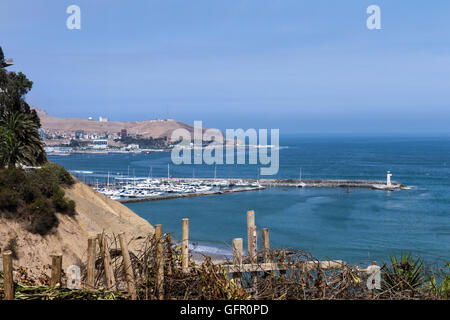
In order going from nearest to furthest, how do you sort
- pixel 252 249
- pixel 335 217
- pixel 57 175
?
pixel 252 249 < pixel 57 175 < pixel 335 217

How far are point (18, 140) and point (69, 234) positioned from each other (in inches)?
250

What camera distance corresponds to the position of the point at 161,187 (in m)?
66.9

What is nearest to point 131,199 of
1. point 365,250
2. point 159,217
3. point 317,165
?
point 159,217

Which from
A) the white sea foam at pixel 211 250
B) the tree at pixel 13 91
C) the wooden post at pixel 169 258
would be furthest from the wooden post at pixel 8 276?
the white sea foam at pixel 211 250

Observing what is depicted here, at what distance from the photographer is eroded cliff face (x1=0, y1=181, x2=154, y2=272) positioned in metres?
18.6

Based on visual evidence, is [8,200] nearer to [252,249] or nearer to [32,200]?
[32,200]

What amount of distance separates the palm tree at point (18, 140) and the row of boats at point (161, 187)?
3349 cm

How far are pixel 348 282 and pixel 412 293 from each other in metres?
0.65

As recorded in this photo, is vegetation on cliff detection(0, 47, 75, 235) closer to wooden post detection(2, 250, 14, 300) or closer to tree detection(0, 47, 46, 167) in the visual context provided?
tree detection(0, 47, 46, 167)

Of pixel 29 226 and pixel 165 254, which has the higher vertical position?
pixel 165 254

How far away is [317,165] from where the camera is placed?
101 metres

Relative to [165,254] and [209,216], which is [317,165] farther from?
[165,254]

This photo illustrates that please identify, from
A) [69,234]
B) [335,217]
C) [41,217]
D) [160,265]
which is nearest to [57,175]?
[69,234]

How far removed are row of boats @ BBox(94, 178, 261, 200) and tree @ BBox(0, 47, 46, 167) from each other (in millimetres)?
32706
